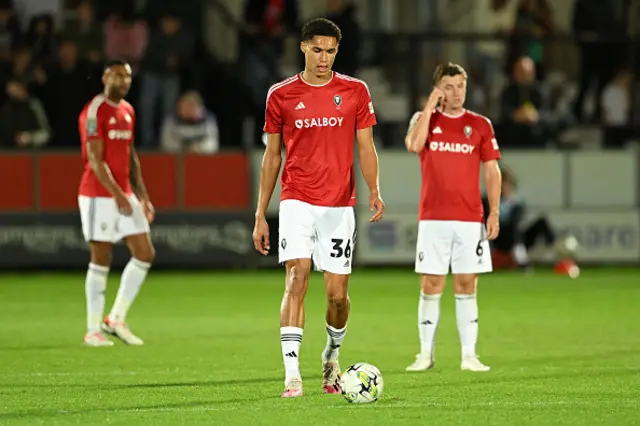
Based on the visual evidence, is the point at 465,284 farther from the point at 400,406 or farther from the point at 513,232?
the point at 513,232

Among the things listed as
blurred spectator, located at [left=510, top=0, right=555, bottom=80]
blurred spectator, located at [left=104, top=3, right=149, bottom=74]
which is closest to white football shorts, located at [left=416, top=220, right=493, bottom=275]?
blurred spectator, located at [left=104, top=3, right=149, bottom=74]

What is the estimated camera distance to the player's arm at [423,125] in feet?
35.8

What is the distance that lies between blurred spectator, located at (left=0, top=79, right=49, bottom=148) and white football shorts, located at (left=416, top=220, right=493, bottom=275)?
40.5ft

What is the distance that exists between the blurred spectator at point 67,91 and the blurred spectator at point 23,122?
182mm

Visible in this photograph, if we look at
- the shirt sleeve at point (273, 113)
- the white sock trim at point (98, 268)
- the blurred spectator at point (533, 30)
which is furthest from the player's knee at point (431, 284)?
the blurred spectator at point (533, 30)

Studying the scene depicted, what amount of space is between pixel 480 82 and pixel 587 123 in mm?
2348

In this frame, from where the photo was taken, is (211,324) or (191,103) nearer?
(211,324)

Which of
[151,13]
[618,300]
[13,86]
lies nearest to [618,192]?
[618,300]

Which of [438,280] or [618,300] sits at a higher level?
[438,280]

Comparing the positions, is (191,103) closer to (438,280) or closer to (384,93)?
(384,93)

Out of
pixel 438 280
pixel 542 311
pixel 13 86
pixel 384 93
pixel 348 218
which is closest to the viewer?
pixel 348 218

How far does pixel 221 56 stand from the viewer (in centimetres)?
2397

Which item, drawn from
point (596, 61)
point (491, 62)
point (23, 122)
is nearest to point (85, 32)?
point (23, 122)

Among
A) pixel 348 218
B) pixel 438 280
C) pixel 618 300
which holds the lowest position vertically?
pixel 618 300
